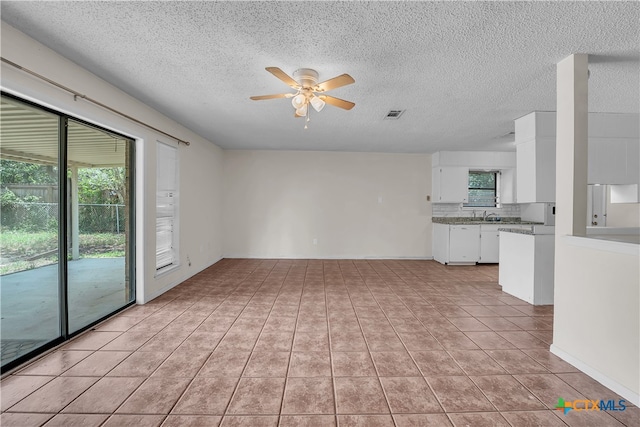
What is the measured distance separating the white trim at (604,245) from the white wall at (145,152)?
4.10m

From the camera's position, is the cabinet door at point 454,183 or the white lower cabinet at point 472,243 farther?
the cabinet door at point 454,183

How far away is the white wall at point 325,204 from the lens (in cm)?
634

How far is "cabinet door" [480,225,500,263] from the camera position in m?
5.79

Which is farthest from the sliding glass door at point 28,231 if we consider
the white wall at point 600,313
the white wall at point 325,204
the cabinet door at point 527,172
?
the cabinet door at point 527,172

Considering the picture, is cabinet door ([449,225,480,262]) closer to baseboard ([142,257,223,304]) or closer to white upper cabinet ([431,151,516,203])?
white upper cabinet ([431,151,516,203])

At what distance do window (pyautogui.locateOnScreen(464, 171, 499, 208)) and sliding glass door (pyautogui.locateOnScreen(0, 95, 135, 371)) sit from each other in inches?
259

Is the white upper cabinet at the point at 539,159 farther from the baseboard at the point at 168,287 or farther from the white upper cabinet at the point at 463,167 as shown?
the baseboard at the point at 168,287

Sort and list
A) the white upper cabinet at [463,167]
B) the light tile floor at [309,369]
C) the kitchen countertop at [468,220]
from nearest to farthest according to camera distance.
A: the light tile floor at [309,369], the kitchen countertop at [468,220], the white upper cabinet at [463,167]

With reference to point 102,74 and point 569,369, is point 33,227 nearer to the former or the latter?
point 102,74

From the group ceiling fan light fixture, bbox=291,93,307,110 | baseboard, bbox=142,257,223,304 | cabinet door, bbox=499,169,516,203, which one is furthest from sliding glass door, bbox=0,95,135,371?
cabinet door, bbox=499,169,516,203

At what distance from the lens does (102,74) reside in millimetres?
2607

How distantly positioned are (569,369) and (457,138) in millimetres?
3845

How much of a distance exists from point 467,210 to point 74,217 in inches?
263

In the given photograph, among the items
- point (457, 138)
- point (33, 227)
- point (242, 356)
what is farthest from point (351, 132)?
point (33, 227)
